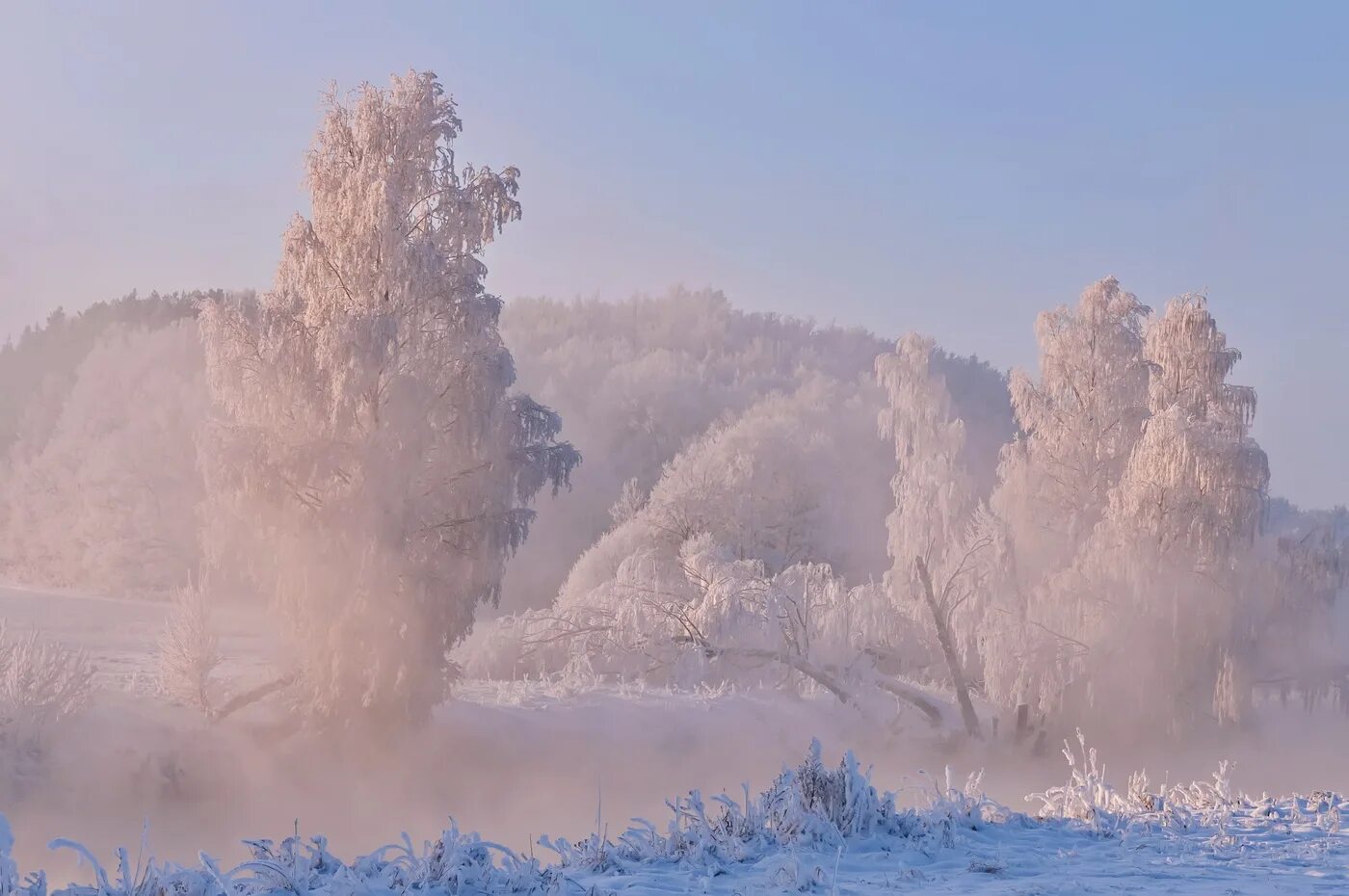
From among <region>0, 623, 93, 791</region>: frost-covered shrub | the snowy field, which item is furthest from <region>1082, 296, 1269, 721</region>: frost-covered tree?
<region>0, 623, 93, 791</region>: frost-covered shrub

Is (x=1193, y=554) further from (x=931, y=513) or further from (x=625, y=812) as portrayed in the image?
(x=625, y=812)

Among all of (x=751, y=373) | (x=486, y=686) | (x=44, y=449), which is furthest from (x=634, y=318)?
(x=486, y=686)

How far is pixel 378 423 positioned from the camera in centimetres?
1593

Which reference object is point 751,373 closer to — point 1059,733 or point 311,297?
point 1059,733

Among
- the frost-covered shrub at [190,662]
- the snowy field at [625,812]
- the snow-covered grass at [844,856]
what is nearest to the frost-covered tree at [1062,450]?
the snowy field at [625,812]

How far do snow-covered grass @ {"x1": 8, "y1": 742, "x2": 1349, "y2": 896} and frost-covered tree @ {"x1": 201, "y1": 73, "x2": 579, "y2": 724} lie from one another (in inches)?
350

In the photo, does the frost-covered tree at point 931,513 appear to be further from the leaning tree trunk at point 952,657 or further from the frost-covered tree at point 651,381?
the frost-covered tree at point 651,381

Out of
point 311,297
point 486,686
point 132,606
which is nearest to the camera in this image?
point 311,297

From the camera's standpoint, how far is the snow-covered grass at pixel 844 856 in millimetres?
5406

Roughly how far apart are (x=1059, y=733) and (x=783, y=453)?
22.3 metres

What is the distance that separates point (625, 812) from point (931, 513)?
10250mm

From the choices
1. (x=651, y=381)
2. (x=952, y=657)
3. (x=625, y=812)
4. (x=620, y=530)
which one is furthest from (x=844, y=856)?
(x=651, y=381)

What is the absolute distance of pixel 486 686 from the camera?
20750 mm

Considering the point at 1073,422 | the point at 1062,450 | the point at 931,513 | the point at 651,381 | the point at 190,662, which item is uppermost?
→ the point at 651,381
